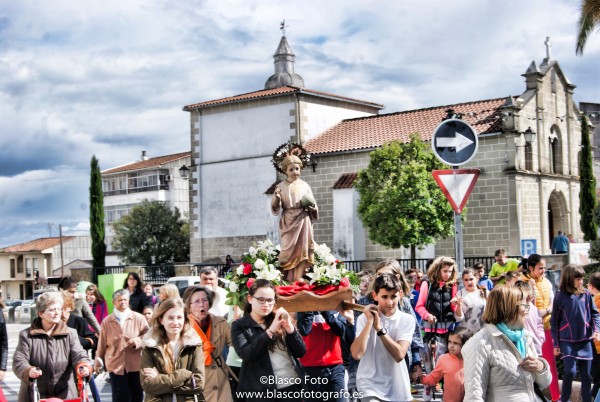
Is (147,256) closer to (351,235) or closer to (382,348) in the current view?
(351,235)

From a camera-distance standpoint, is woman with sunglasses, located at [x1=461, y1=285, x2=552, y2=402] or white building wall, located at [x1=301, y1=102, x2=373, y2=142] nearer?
woman with sunglasses, located at [x1=461, y1=285, x2=552, y2=402]

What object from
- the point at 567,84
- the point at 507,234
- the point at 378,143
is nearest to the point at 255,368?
the point at 507,234

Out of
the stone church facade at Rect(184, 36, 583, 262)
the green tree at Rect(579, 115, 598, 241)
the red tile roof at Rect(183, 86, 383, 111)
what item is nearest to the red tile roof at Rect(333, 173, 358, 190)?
the stone church facade at Rect(184, 36, 583, 262)

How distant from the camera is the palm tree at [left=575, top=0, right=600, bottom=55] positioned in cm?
2159

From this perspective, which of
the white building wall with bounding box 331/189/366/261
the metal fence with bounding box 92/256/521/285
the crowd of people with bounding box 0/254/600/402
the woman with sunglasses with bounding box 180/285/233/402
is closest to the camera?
the crowd of people with bounding box 0/254/600/402

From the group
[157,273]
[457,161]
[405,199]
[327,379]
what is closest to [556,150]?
[405,199]

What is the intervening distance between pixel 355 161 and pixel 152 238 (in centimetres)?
1740

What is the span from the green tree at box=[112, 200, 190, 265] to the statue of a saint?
43.6 metres

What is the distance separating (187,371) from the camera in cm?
648

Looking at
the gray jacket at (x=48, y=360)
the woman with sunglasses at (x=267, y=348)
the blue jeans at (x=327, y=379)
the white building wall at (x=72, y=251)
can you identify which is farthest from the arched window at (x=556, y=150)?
the white building wall at (x=72, y=251)

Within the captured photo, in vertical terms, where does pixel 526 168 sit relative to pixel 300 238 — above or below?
above

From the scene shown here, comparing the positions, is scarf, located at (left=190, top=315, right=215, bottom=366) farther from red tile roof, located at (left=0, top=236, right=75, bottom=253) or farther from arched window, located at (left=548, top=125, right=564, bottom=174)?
red tile roof, located at (left=0, top=236, right=75, bottom=253)

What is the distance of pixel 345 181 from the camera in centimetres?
4053

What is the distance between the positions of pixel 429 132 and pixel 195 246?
14.9 metres
